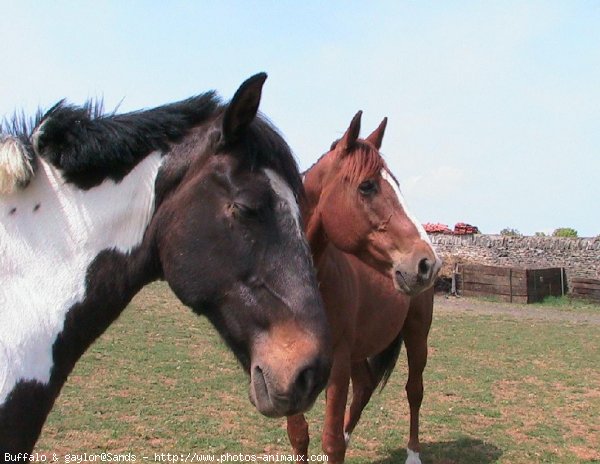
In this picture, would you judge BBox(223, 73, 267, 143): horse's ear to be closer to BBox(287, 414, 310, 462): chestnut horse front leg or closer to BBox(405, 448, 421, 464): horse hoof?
BBox(287, 414, 310, 462): chestnut horse front leg

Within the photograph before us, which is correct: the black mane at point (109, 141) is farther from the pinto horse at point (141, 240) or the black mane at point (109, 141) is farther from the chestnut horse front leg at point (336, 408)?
the chestnut horse front leg at point (336, 408)

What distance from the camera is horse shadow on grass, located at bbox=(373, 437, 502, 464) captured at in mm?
5629

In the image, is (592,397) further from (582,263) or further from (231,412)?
(582,263)

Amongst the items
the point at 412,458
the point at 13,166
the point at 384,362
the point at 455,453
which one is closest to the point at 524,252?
the point at 384,362

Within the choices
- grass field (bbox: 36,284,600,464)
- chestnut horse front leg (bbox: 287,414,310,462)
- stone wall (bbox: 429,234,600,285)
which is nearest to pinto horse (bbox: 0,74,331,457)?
chestnut horse front leg (bbox: 287,414,310,462)

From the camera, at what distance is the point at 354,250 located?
392 centimetres

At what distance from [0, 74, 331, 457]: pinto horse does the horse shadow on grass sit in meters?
4.44

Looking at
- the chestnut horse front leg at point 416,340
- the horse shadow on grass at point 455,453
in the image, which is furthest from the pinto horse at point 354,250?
the horse shadow on grass at point 455,453

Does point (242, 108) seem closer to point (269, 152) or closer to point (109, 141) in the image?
point (269, 152)

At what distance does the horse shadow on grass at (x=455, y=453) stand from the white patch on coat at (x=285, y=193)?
4472 millimetres

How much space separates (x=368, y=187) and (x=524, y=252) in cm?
2184

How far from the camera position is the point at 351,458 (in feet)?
18.2

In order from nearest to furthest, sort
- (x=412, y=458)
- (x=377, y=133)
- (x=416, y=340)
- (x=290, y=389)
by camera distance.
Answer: (x=290, y=389), (x=377, y=133), (x=412, y=458), (x=416, y=340)

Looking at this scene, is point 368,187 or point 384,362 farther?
point 384,362
